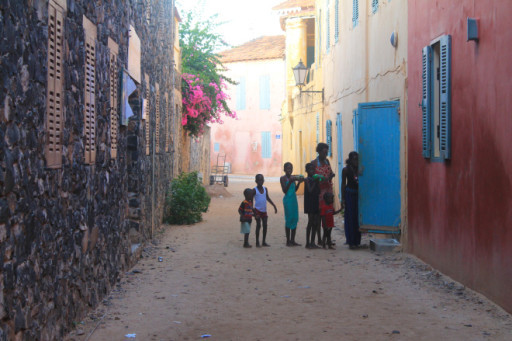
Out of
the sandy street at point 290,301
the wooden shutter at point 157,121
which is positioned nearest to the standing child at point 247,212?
the sandy street at point 290,301

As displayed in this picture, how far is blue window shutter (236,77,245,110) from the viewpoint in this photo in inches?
1778

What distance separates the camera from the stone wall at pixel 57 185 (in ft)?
12.2

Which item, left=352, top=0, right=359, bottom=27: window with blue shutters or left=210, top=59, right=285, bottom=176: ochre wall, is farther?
left=210, top=59, right=285, bottom=176: ochre wall

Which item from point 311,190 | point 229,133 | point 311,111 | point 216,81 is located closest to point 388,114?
point 311,190

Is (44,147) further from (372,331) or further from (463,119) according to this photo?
(463,119)

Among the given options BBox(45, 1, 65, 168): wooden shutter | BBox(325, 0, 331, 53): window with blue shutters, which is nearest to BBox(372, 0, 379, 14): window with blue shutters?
BBox(325, 0, 331, 53): window with blue shutters

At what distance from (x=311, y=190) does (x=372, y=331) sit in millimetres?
5066

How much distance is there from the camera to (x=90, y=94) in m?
6.03

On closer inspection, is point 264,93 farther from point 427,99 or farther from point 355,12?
point 427,99

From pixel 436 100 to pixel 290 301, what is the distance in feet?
11.2

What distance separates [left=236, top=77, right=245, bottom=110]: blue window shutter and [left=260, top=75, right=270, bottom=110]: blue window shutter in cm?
140

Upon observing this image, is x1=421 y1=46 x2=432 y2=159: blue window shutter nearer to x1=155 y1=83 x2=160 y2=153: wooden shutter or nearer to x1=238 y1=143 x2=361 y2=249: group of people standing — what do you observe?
x1=238 y1=143 x2=361 y2=249: group of people standing

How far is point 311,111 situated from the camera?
72.2 feet

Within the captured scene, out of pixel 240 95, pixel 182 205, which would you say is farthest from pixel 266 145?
pixel 182 205
